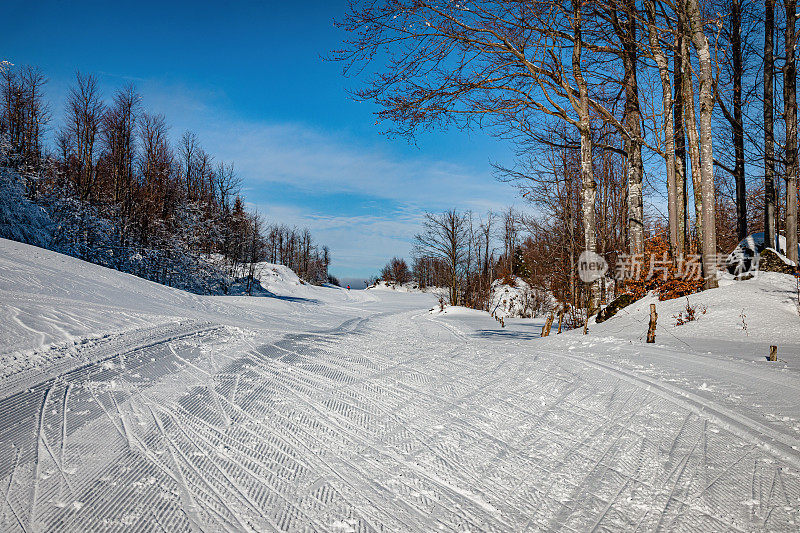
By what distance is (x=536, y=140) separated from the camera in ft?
36.4

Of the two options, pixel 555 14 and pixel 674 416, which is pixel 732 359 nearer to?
pixel 674 416

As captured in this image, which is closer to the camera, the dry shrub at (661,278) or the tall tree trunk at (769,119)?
the dry shrub at (661,278)

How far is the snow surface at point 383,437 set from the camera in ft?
5.57

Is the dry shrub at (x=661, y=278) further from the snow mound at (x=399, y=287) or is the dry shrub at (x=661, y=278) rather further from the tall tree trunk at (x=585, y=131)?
the snow mound at (x=399, y=287)

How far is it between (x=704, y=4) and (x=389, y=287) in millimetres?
45261

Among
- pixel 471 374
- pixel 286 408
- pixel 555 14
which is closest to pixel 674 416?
pixel 471 374

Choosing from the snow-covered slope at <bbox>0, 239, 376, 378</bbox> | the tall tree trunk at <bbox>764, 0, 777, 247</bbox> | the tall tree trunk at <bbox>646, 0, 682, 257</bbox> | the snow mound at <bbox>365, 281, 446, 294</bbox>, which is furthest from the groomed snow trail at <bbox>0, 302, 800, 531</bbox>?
the snow mound at <bbox>365, 281, 446, 294</bbox>

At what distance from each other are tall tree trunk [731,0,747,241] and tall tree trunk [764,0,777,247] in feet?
1.85

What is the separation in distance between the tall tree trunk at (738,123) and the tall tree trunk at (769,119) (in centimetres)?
57

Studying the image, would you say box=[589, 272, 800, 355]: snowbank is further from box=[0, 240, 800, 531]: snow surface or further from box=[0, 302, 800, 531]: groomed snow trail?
box=[0, 302, 800, 531]: groomed snow trail

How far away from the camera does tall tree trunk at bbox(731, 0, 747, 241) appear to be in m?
12.7

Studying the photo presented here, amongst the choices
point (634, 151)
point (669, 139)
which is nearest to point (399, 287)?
point (669, 139)


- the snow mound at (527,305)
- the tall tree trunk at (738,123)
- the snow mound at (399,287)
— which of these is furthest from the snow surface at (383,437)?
the snow mound at (399,287)

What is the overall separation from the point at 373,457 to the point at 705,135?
10.3m
